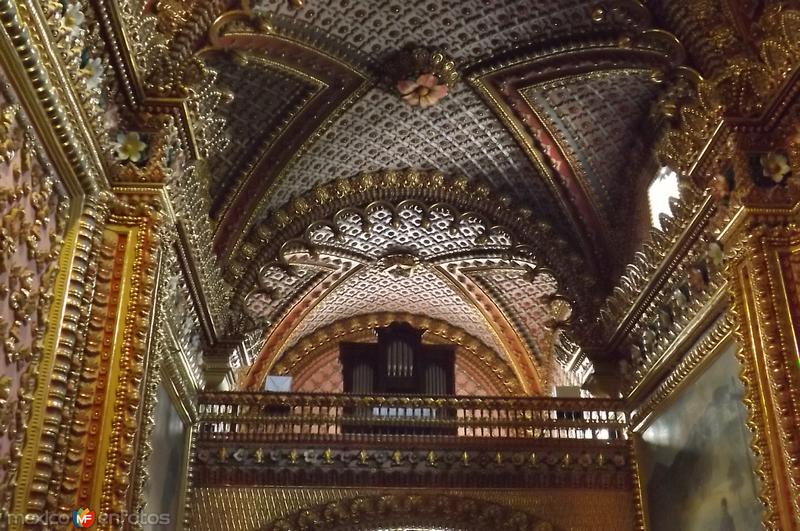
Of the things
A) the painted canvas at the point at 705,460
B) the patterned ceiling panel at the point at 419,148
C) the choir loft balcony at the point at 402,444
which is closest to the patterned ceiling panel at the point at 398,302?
the patterned ceiling panel at the point at 419,148

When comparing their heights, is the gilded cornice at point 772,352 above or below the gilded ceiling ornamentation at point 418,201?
below

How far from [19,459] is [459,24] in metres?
4.83

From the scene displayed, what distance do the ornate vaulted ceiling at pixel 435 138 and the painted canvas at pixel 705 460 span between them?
Answer: 1.86 metres

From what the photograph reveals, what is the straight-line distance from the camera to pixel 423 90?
711 cm

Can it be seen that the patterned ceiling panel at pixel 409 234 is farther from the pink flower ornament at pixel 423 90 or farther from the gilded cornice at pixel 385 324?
the gilded cornice at pixel 385 324

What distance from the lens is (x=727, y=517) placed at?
520cm

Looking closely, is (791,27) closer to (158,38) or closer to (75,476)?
(158,38)

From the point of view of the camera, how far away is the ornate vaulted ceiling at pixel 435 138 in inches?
254

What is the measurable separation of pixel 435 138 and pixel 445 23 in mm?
1357

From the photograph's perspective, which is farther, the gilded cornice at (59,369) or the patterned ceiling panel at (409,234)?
the patterned ceiling panel at (409,234)

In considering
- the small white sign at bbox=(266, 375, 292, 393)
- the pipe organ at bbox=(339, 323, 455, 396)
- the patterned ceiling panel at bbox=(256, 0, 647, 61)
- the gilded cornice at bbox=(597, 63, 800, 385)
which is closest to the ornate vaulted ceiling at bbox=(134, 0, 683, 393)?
the patterned ceiling panel at bbox=(256, 0, 647, 61)

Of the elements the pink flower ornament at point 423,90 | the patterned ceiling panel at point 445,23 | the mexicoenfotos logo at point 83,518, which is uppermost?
the patterned ceiling panel at point 445,23

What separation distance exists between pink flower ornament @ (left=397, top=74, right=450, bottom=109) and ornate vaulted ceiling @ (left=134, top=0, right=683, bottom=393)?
5cm

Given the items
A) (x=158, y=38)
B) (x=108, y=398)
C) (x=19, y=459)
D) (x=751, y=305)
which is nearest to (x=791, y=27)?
(x=751, y=305)
